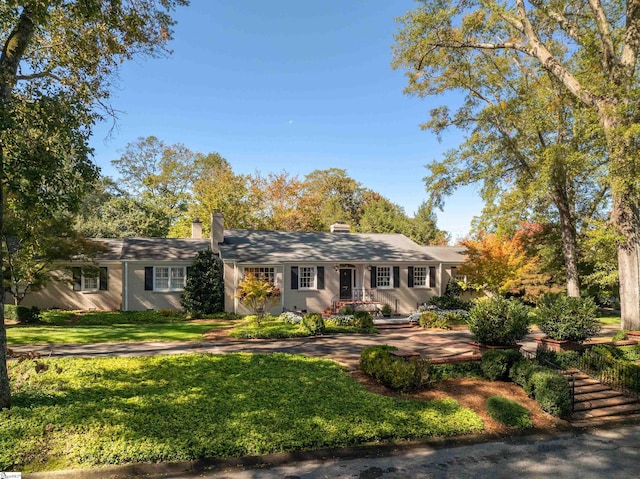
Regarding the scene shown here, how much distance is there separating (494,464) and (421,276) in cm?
1912

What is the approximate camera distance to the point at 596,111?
51.6ft

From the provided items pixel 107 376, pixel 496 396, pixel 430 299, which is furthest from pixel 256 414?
pixel 430 299

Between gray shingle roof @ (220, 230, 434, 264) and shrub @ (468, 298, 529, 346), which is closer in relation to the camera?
shrub @ (468, 298, 529, 346)

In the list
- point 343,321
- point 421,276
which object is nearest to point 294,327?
point 343,321

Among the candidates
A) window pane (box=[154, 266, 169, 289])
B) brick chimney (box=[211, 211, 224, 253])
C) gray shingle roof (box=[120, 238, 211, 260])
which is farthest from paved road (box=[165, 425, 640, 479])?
gray shingle roof (box=[120, 238, 211, 260])

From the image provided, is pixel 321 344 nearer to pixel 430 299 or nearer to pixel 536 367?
pixel 536 367

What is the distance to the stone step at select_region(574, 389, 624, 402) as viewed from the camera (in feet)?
34.9

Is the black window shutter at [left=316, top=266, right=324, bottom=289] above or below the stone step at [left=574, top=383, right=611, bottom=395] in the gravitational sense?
above

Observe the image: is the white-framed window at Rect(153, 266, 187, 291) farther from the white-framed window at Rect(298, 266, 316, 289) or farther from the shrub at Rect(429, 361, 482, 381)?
the shrub at Rect(429, 361, 482, 381)

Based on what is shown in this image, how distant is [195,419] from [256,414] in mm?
1234

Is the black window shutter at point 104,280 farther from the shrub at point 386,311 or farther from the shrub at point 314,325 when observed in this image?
the shrub at point 386,311

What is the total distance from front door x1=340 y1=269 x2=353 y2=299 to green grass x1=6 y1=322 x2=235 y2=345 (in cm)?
837

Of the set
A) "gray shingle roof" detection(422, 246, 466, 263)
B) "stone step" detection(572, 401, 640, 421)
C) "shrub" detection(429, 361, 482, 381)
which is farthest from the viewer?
"gray shingle roof" detection(422, 246, 466, 263)

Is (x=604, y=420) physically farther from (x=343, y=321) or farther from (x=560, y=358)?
(x=343, y=321)
